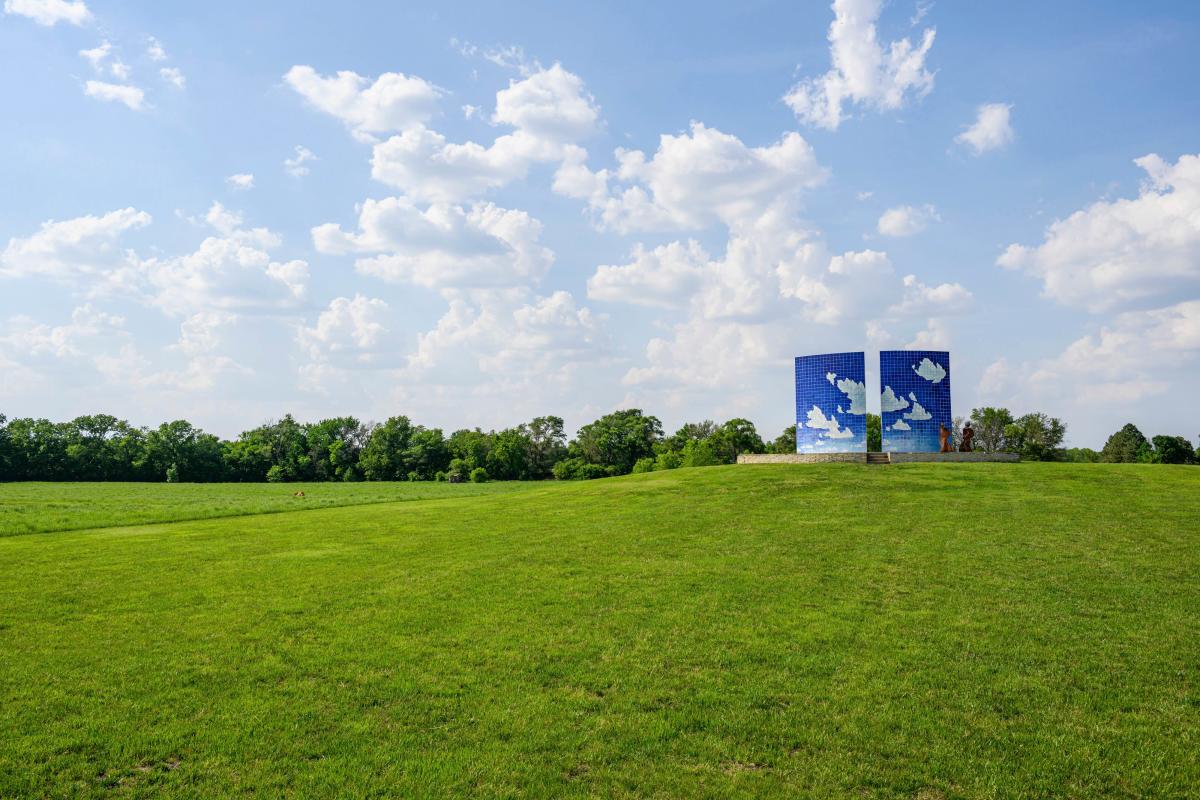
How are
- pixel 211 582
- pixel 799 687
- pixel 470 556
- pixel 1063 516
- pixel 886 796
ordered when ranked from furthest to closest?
pixel 1063 516, pixel 470 556, pixel 211 582, pixel 799 687, pixel 886 796

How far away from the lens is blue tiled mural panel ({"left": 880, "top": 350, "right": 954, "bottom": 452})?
4259cm

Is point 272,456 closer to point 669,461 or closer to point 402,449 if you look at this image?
point 402,449

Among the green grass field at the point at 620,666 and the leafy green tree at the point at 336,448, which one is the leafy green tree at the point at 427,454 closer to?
the leafy green tree at the point at 336,448

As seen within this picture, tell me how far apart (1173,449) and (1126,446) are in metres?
20.7

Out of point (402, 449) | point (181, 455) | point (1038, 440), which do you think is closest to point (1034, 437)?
point (1038, 440)

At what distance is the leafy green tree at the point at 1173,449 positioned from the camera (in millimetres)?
79625

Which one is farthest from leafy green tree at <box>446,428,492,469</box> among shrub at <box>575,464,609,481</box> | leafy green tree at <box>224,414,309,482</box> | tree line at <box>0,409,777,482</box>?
leafy green tree at <box>224,414,309,482</box>

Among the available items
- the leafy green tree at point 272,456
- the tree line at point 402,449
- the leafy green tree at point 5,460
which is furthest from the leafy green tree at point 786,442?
the leafy green tree at point 5,460

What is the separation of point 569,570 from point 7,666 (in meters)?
10.4

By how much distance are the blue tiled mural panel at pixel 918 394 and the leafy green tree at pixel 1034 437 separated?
6003cm

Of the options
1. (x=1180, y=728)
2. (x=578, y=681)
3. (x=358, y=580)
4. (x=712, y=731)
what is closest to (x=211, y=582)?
(x=358, y=580)

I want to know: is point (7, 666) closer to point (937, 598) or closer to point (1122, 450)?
point (937, 598)

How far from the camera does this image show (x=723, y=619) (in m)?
12.9

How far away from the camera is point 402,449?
391 ft
